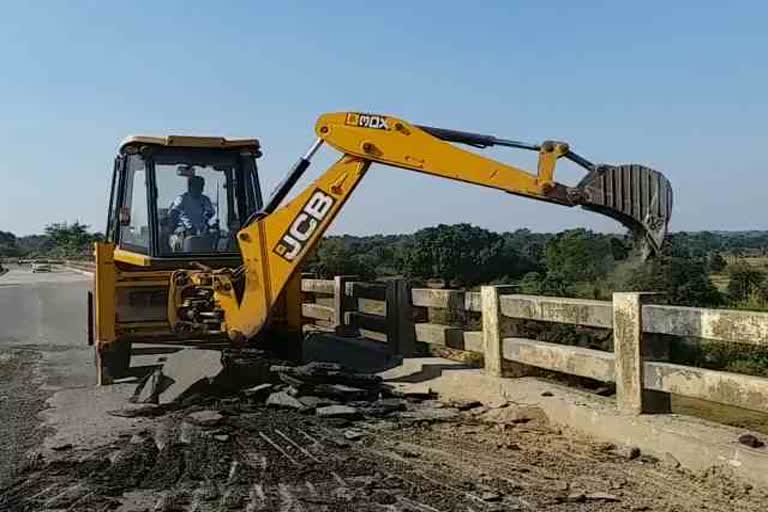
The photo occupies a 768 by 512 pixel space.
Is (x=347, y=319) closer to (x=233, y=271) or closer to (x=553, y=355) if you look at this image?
(x=233, y=271)

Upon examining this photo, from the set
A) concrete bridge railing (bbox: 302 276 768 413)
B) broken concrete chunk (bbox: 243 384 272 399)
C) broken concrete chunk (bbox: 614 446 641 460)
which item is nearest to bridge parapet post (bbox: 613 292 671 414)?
concrete bridge railing (bbox: 302 276 768 413)

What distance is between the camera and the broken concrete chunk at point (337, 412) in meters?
8.31

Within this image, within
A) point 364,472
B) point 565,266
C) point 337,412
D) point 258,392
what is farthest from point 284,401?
point 565,266

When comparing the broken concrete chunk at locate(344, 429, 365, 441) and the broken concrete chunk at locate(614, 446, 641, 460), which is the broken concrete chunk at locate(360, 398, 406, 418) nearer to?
the broken concrete chunk at locate(344, 429, 365, 441)

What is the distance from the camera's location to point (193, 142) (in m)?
11.2

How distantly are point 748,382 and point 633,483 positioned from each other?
106 cm

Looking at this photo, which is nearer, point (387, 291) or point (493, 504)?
point (493, 504)

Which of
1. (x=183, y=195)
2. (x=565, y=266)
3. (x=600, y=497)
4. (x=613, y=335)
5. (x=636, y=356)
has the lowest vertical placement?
(x=600, y=497)

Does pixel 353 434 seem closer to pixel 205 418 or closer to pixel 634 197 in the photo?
pixel 205 418

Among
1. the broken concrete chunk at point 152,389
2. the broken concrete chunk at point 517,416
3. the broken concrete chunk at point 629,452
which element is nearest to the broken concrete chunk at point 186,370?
the broken concrete chunk at point 152,389

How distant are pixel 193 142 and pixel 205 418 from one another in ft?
14.1

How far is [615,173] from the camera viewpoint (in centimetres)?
817

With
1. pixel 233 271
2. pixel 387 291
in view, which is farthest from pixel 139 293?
pixel 387 291

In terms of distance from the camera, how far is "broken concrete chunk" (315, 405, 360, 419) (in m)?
8.31
